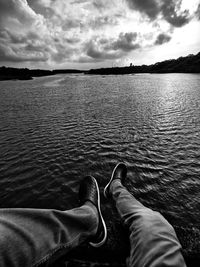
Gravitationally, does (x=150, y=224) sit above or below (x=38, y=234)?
below

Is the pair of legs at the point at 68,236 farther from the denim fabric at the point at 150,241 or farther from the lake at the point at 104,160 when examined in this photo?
the lake at the point at 104,160

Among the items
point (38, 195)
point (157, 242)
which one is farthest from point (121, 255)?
point (38, 195)

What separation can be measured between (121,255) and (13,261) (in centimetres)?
217

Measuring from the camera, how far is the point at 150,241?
2.40m

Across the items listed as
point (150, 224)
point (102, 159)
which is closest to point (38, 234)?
point (150, 224)

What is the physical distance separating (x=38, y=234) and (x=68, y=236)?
1.82 feet

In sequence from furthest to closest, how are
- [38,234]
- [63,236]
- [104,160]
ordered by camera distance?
[104,160] → [63,236] → [38,234]

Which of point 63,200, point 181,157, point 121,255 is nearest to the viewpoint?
point 121,255

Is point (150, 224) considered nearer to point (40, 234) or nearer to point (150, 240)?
point (150, 240)

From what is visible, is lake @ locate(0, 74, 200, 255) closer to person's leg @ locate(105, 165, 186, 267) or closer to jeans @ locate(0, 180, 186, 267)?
person's leg @ locate(105, 165, 186, 267)

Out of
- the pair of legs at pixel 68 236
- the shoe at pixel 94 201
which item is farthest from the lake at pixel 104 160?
the pair of legs at pixel 68 236

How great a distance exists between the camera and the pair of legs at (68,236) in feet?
6.82

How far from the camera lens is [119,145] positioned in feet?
34.8

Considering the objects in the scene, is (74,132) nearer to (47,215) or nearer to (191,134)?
(191,134)
